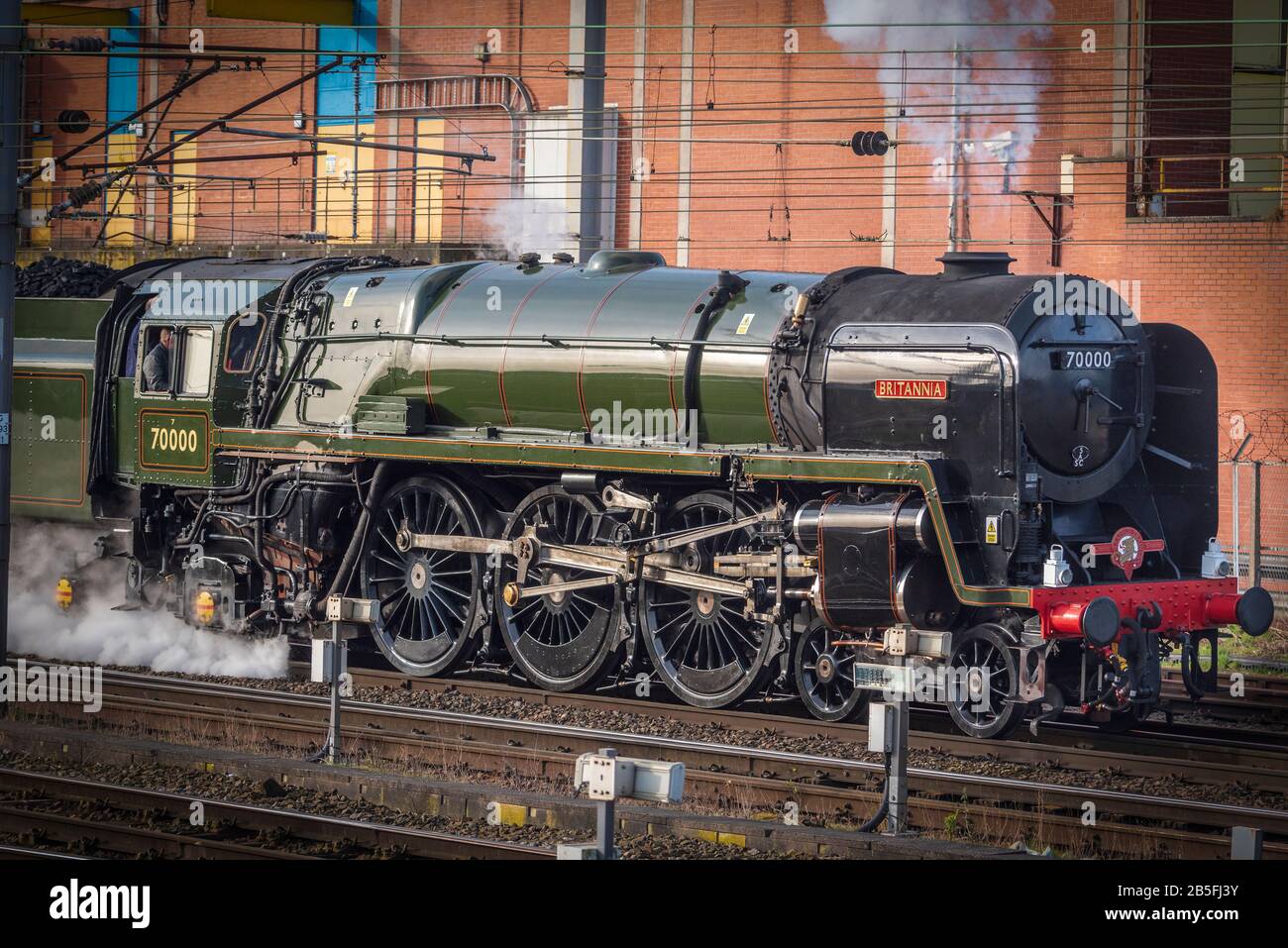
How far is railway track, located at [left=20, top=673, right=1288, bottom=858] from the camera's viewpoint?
9523 mm

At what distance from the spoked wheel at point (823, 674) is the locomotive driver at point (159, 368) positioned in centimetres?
716

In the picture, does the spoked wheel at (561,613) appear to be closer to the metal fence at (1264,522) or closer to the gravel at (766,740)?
the gravel at (766,740)

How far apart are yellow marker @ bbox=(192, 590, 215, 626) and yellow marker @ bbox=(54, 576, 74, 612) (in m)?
2.13

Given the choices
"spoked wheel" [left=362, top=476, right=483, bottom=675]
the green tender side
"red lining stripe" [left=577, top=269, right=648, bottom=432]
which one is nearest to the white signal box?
"red lining stripe" [left=577, top=269, right=648, bottom=432]

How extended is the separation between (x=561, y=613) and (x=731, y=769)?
10.9 feet

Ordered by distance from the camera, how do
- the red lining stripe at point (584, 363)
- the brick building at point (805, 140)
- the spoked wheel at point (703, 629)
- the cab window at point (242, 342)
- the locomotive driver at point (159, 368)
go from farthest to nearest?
the brick building at point (805, 140), the locomotive driver at point (159, 368), the cab window at point (242, 342), the red lining stripe at point (584, 363), the spoked wheel at point (703, 629)

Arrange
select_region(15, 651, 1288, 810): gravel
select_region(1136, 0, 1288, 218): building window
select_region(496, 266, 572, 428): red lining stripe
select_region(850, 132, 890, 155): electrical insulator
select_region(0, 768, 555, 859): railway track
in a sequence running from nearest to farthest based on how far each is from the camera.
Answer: select_region(0, 768, 555, 859): railway track → select_region(15, 651, 1288, 810): gravel → select_region(496, 266, 572, 428): red lining stripe → select_region(1136, 0, 1288, 218): building window → select_region(850, 132, 890, 155): electrical insulator

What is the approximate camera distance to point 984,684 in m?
11.8

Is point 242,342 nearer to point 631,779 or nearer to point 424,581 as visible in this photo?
point 424,581

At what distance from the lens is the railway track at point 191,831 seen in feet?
29.4

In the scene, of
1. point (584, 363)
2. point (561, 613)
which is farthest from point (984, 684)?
point (584, 363)

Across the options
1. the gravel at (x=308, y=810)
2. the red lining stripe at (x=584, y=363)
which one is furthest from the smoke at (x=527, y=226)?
the gravel at (x=308, y=810)

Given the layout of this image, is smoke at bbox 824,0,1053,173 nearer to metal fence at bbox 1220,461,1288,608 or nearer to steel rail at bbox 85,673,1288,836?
metal fence at bbox 1220,461,1288,608
